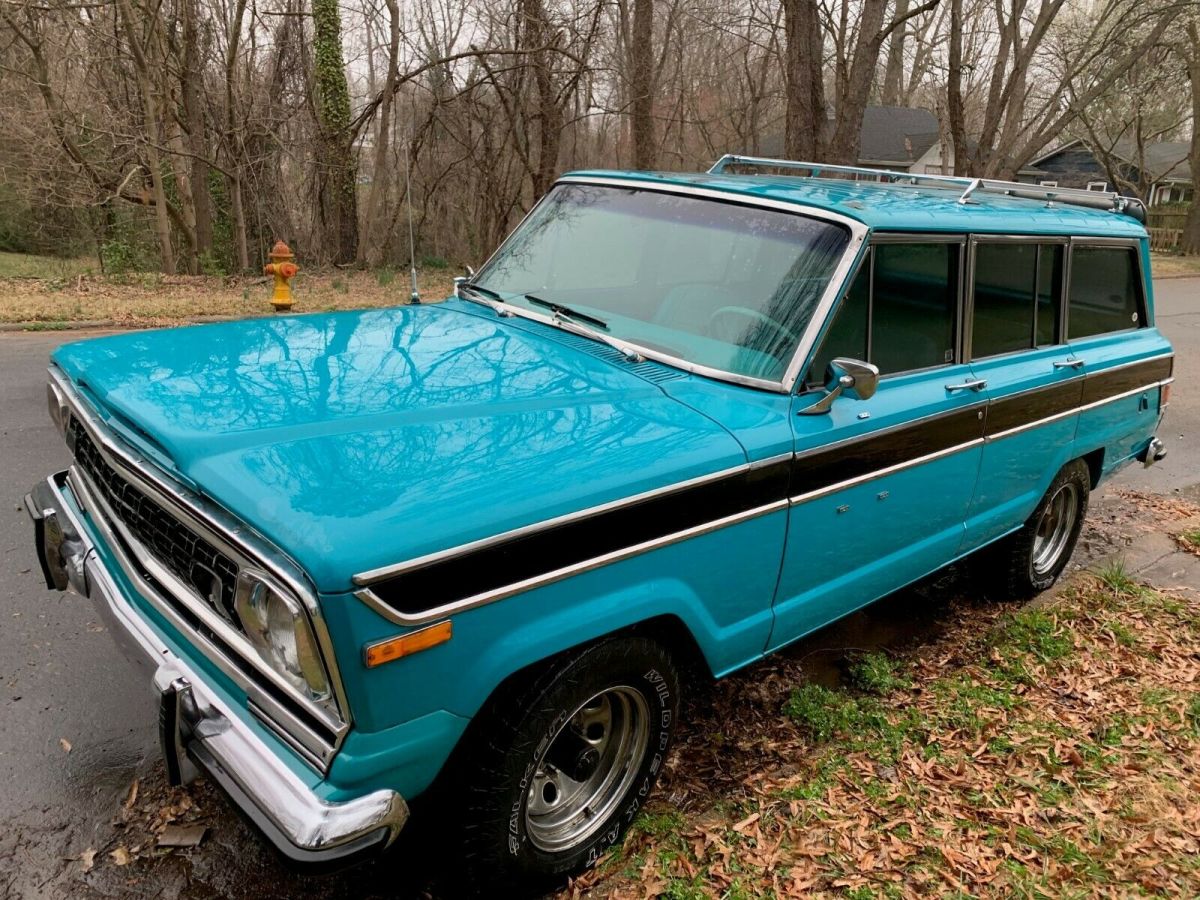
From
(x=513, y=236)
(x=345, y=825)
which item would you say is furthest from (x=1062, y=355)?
(x=345, y=825)

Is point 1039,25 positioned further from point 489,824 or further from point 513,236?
point 489,824

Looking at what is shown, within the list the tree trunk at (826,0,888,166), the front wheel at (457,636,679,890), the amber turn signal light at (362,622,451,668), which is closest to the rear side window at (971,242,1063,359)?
the front wheel at (457,636,679,890)

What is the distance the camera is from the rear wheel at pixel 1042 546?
4617 millimetres

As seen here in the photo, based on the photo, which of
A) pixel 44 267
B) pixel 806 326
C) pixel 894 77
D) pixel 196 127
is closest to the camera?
pixel 806 326

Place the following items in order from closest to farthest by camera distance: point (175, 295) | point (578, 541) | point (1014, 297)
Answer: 1. point (578, 541)
2. point (1014, 297)
3. point (175, 295)

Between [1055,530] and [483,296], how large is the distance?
3.54m

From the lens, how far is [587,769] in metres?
2.67

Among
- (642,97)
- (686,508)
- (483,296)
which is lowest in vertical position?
(686,508)

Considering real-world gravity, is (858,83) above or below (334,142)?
above

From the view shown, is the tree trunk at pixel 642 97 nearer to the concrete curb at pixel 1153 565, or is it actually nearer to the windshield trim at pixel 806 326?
the concrete curb at pixel 1153 565

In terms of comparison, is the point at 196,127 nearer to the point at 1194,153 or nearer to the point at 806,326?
the point at 806,326

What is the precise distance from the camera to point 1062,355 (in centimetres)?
432

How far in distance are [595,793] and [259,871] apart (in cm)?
103

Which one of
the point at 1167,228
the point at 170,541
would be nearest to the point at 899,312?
the point at 170,541
